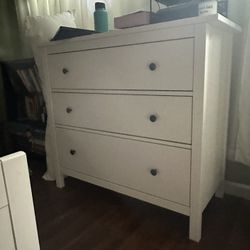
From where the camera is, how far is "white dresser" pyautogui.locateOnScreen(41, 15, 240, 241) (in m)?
0.88

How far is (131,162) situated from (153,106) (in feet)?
0.99

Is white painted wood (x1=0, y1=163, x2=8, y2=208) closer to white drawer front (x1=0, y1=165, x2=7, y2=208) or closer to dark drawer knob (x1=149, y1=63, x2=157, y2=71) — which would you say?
white drawer front (x1=0, y1=165, x2=7, y2=208)

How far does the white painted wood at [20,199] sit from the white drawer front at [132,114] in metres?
0.57

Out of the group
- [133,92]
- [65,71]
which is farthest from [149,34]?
[65,71]

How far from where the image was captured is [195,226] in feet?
3.24

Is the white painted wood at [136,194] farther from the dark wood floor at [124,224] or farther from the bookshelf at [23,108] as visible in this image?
the bookshelf at [23,108]

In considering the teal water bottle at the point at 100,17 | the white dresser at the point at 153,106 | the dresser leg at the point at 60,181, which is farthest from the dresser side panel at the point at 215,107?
the dresser leg at the point at 60,181

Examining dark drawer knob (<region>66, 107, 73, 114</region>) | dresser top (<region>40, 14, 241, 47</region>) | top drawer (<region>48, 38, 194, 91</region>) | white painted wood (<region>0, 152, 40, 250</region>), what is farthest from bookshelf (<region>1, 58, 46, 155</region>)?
white painted wood (<region>0, 152, 40, 250</region>)

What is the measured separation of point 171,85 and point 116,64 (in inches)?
11.2

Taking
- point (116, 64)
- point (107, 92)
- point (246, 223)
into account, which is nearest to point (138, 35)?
point (116, 64)

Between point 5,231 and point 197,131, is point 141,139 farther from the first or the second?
point 5,231

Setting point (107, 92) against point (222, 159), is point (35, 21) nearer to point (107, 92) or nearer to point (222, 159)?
point (107, 92)

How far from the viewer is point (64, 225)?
1.17m

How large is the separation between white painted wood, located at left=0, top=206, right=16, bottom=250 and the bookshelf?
1260 millimetres
